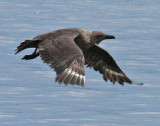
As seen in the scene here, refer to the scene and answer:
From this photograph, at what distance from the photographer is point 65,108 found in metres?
15.3

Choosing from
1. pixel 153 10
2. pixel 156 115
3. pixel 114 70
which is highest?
pixel 114 70

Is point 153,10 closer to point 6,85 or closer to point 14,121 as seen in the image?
point 6,85

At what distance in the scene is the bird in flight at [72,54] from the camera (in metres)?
12.0

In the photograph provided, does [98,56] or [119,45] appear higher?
[98,56]

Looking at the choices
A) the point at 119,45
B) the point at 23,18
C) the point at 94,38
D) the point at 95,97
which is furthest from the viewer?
the point at 23,18

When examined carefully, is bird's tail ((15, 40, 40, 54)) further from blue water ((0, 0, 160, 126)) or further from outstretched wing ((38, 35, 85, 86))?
blue water ((0, 0, 160, 126))

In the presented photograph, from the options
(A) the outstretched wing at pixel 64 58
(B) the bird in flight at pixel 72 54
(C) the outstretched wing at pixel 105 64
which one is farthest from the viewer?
(C) the outstretched wing at pixel 105 64

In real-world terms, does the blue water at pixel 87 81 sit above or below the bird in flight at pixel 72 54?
below

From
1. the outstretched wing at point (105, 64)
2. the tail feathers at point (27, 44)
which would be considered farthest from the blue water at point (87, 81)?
the tail feathers at point (27, 44)

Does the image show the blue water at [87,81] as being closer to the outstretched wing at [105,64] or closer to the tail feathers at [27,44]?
the outstretched wing at [105,64]

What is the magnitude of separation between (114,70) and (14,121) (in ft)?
6.26

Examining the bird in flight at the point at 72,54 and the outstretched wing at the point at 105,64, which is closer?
the bird in flight at the point at 72,54

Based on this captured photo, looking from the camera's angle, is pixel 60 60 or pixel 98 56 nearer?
pixel 60 60

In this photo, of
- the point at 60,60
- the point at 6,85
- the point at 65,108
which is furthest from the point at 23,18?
the point at 60,60
